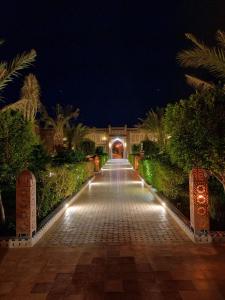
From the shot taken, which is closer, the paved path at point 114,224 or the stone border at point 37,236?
the stone border at point 37,236

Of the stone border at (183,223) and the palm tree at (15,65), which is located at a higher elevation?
the palm tree at (15,65)

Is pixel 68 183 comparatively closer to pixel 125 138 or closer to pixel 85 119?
pixel 125 138

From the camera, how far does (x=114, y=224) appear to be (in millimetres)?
8172

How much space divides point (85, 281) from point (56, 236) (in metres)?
2.56

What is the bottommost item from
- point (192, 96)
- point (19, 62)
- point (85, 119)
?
point (192, 96)

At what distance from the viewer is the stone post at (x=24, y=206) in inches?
251

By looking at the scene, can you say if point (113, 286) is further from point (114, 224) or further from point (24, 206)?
point (114, 224)

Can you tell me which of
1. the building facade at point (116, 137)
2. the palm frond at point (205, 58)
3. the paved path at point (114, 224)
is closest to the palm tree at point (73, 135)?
the paved path at point (114, 224)

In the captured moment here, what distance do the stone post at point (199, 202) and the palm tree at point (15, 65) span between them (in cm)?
467

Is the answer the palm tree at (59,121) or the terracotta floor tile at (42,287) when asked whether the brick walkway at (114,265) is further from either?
the palm tree at (59,121)

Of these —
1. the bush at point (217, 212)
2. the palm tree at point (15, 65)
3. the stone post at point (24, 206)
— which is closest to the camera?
the stone post at point (24, 206)

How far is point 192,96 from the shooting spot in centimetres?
815

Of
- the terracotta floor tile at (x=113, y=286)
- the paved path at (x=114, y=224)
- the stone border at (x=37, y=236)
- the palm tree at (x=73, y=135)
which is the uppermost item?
the palm tree at (x=73, y=135)

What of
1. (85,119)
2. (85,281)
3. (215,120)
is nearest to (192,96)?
(215,120)
